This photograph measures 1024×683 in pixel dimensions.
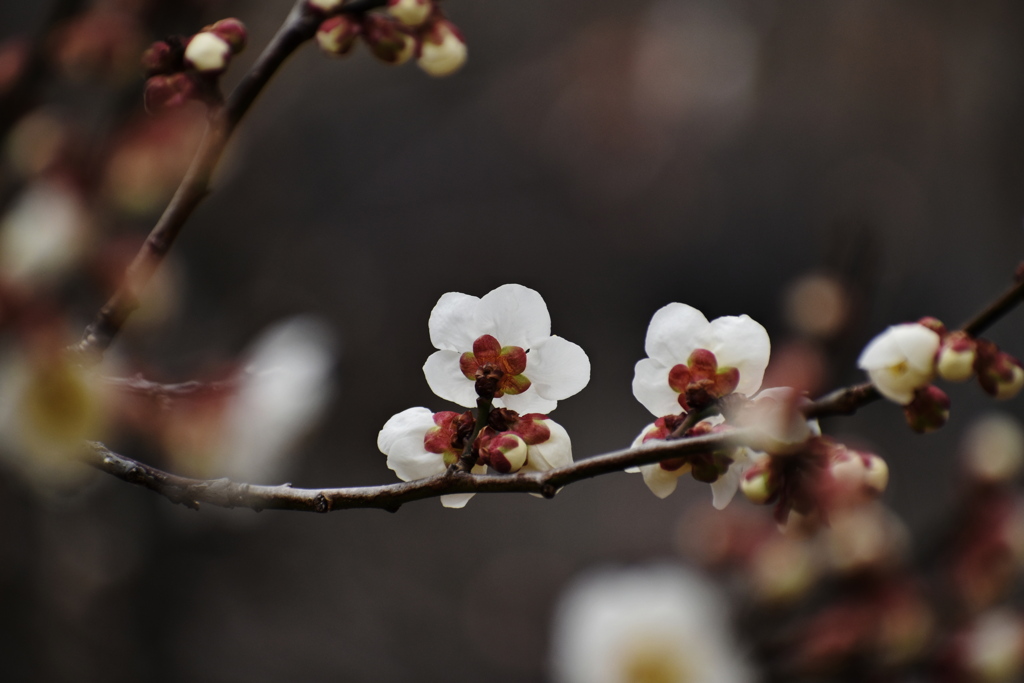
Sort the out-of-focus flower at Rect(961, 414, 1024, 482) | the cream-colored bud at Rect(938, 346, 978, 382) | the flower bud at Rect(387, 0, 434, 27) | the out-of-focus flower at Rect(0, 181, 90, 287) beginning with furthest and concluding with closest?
the out-of-focus flower at Rect(961, 414, 1024, 482) < the out-of-focus flower at Rect(0, 181, 90, 287) < the flower bud at Rect(387, 0, 434, 27) < the cream-colored bud at Rect(938, 346, 978, 382)

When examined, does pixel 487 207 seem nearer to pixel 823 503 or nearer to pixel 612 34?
pixel 612 34

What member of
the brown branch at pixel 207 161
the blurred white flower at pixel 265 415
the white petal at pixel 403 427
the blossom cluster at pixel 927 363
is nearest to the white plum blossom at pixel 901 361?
the blossom cluster at pixel 927 363

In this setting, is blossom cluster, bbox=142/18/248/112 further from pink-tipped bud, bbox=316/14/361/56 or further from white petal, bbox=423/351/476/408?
white petal, bbox=423/351/476/408

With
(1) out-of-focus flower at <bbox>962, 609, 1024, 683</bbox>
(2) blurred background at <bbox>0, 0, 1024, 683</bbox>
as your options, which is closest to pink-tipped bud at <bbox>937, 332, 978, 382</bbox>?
(1) out-of-focus flower at <bbox>962, 609, 1024, 683</bbox>

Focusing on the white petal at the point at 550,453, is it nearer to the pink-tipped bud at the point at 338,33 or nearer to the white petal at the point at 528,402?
the white petal at the point at 528,402

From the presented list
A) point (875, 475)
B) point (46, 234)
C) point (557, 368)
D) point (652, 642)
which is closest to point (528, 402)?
point (557, 368)

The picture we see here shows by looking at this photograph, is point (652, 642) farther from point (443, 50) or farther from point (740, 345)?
point (443, 50)

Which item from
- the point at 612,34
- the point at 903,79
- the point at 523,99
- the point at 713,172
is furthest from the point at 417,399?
the point at 903,79
